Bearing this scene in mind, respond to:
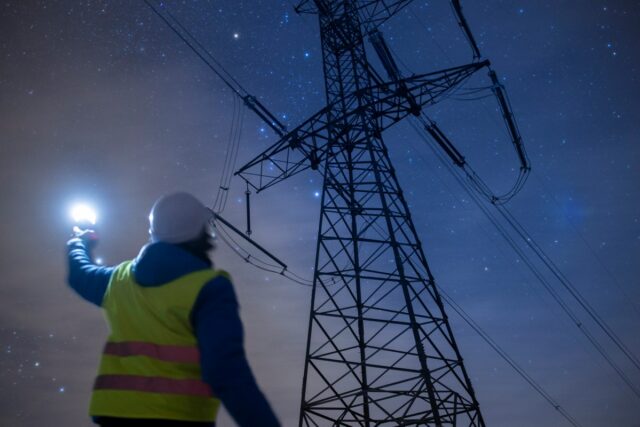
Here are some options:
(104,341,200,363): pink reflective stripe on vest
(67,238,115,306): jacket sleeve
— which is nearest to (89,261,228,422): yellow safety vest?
(104,341,200,363): pink reflective stripe on vest

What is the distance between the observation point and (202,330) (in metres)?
1.30

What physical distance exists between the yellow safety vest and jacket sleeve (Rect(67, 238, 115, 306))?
370 mm

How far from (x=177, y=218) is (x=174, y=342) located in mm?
445

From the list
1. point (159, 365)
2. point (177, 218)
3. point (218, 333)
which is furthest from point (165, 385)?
point (177, 218)

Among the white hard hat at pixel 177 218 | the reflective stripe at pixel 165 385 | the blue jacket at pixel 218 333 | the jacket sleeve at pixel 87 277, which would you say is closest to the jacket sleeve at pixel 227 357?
the blue jacket at pixel 218 333

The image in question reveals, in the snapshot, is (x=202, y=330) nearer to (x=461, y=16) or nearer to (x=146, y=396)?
(x=146, y=396)

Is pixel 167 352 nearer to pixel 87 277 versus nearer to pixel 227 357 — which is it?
pixel 227 357

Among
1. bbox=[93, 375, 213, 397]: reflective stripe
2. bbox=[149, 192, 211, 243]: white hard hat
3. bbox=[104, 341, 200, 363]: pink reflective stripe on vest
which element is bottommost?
bbox=[93, 375, 213, 397]: reflective stripe

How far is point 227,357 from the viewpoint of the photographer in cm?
124

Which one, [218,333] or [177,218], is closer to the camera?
[218,333]

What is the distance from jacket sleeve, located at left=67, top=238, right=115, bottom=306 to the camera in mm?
1768

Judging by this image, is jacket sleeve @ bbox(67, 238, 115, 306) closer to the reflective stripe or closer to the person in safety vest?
the person in safety vest

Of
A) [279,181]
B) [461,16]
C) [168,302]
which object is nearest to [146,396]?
[168,302]

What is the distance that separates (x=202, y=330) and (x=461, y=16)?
40.6ft
